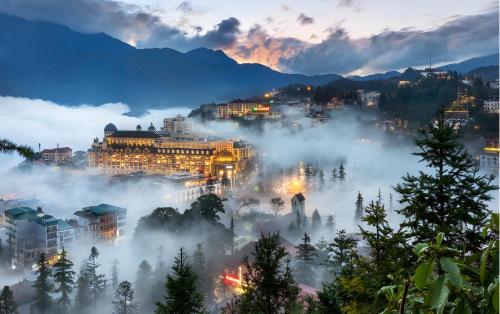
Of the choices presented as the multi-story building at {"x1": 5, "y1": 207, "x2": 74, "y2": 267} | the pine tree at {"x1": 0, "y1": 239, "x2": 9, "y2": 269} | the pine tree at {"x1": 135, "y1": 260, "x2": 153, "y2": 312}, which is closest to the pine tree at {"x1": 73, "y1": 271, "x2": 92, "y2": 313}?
the pine tree at {"x1": 135, "y1": 260, "x2": 153, "y2": 312}

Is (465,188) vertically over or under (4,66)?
under

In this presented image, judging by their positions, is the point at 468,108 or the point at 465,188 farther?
the point at 468,108

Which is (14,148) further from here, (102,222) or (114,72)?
(114,72)

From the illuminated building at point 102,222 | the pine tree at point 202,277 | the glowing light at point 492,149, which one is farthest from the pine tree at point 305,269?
the glowing light at point 492,149

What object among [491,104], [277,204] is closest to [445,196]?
[277,204]

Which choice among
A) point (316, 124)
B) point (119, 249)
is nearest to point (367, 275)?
point (119, 249)

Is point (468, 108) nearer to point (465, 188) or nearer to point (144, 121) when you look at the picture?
point (465, 188)

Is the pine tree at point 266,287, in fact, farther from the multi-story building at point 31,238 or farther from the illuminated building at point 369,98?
the illuminated building at point 369,98
